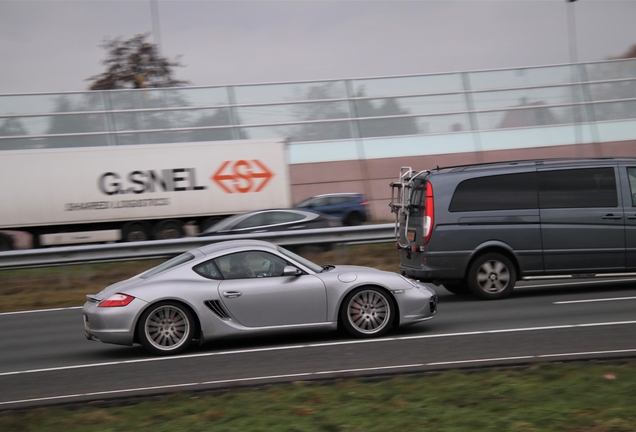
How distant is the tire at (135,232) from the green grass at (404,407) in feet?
62.7

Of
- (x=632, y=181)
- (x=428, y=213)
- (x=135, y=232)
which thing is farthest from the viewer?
(x=135, y=232)

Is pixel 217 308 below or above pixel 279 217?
below

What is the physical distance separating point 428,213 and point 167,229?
50.2 ft

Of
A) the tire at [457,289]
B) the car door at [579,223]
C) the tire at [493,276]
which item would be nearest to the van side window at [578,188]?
the car door at [579,223]

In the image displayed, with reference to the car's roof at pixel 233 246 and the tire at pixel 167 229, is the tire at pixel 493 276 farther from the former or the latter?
the tire at pixel 167 229

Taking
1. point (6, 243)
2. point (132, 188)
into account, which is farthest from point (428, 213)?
point (6, 243)

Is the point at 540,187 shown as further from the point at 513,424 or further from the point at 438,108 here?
the point at 438,108

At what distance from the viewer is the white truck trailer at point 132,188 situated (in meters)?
24.4

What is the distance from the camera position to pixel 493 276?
37.1ft

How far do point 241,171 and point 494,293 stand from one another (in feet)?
48.8

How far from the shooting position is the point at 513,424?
4.97m

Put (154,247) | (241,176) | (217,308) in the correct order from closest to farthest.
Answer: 1. (217,308)
2. (154,247)
3. (241,176)

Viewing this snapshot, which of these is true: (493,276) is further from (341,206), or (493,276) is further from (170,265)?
(341,206)

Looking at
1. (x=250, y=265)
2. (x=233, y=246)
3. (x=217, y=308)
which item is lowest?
(x=217, y=308)
